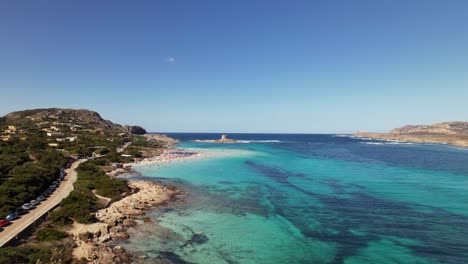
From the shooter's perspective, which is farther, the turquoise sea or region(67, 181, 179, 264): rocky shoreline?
the turquoise sea

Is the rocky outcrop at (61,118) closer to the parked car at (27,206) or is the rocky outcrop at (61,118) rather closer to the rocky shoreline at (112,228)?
the rocky shoreline at (112,228)

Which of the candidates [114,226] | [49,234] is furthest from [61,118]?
[49,234]

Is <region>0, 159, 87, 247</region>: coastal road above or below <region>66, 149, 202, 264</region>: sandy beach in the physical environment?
above

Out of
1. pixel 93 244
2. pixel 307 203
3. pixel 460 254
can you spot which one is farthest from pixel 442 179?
pixel 93 244

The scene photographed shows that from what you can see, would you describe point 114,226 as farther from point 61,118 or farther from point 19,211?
point 61,118

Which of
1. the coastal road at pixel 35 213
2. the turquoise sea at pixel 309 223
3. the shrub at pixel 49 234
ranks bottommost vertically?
the turquoise sea at pixel 309 223

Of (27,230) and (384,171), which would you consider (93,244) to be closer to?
(27,230)

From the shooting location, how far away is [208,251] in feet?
78.1

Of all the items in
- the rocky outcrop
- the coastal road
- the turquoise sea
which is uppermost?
the rocky outcrop

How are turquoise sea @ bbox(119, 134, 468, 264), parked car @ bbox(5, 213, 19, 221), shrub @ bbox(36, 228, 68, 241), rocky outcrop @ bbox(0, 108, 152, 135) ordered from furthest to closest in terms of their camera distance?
rocky outcrop @ bbox(0, 108, 152, 135) < parked car @ bbox(5, 213, 19, 221) < shrub @ bbox(36, 228, 68, 241) < turquoise sea @ bbox(119, 134, 468, 264)

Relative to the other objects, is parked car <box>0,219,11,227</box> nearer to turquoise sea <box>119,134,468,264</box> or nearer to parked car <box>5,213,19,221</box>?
parked car <box>5,213,19,221</box>

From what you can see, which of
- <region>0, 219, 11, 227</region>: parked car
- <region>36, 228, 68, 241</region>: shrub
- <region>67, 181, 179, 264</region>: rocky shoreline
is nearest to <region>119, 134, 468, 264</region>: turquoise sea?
<region>67, 181, 179, 264</region>: rocky shoreline

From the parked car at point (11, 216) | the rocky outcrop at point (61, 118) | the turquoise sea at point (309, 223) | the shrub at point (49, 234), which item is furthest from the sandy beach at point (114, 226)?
the rocky outcrop at point (61, 118)

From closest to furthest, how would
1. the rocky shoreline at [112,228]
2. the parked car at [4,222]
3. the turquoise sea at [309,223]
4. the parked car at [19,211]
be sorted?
the rocky shoreline at [112,228] < the turquoise sea at [309,223] < the parked car at [4,222] < the parked car at [19,211]
